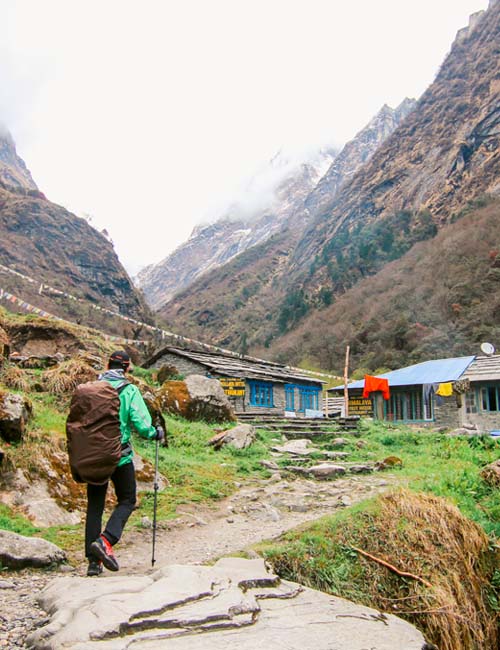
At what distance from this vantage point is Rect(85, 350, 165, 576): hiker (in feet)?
15.5

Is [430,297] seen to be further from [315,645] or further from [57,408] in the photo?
[315,645]

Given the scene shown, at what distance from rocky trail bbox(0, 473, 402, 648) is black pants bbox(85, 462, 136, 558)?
375 millimetres

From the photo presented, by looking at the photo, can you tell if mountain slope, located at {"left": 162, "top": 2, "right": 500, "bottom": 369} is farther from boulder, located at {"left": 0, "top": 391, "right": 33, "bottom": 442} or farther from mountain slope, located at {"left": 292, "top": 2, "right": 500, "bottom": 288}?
boulder, located at {"left": 0, "top": 391, "right": 33, "bottom": 442}

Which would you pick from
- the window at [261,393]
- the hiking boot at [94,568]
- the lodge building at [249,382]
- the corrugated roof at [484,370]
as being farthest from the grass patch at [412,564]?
the window at [261,393]

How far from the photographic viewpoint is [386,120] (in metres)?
196

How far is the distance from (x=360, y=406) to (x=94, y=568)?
27845 mm

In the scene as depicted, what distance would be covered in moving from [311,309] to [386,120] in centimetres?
14229

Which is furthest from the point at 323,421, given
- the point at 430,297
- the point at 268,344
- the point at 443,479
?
the point at 268,344

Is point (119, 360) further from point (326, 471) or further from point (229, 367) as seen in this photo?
point (229, 367)

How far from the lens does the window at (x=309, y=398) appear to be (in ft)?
99.3

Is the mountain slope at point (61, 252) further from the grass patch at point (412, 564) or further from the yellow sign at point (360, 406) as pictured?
the grass patch at point (412, 564)

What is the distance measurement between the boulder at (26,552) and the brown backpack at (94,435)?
1.04m

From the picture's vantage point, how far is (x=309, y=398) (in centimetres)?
3106

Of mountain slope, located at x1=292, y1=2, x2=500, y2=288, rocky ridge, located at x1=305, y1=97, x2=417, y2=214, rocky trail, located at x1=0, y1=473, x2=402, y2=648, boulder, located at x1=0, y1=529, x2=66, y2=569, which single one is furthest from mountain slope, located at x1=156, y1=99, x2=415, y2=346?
boulder, located at x1=0, y1=529, x2=66, y2=569
